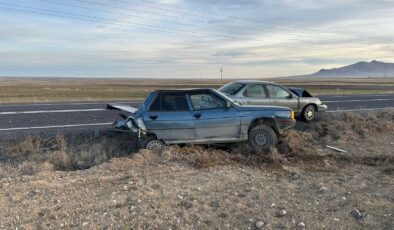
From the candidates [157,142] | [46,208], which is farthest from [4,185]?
[157,142]

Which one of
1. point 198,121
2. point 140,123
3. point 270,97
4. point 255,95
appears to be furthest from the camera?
point 270,97

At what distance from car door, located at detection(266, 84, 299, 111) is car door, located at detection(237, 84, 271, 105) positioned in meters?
0.19

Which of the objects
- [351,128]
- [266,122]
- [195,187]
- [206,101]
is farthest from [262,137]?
[351,128]

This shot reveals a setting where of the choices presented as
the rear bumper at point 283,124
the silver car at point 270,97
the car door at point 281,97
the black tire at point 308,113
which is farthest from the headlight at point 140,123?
the black tire at point 308,113

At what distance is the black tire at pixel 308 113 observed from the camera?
14219mm

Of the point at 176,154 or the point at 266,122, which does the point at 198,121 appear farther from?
the point at 266,122

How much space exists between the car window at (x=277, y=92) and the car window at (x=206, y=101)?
17.1 ft

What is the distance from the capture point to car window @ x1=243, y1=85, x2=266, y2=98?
13.3 m

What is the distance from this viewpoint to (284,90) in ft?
45.6

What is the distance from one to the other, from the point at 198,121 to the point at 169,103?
71 cm

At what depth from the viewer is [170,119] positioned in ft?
27.8

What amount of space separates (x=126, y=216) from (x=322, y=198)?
8.58 ft

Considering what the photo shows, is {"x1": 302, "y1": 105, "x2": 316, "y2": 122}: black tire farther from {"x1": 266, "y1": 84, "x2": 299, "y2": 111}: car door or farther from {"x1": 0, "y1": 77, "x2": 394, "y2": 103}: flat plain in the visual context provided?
{"x1": 0, "y1": 77, "x2": 394, "y2": 103}: flat plain

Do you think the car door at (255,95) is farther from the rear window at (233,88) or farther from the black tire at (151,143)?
the black tire at (151,143)
